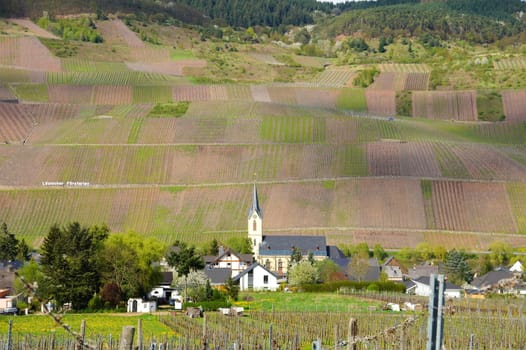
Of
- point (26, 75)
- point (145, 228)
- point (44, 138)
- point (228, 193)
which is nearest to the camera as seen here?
point (145, 228)

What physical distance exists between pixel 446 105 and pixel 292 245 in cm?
8469

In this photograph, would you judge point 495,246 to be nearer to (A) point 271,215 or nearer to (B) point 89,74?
(A) point 271,215

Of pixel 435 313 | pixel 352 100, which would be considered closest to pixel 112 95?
pixel 352 100

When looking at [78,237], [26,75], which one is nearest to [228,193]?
[78,237]

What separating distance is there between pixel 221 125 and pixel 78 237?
266ft

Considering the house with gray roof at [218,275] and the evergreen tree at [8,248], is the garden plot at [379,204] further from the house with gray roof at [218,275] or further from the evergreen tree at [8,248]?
the evergreen tree at [8,248]

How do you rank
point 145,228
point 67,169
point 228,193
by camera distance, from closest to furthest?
point 145,228 < point 228,193 < point 67,169

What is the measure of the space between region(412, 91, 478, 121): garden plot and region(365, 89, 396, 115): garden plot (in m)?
2.97

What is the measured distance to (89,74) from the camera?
199 metres

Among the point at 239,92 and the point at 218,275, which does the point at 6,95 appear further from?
the point at 218,275

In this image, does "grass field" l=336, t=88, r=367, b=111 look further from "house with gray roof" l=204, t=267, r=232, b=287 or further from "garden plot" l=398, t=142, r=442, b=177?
"house with gray roof" l=204, t=267, r=232, b=287

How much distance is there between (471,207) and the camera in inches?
4678

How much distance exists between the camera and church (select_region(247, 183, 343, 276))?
10131 cm

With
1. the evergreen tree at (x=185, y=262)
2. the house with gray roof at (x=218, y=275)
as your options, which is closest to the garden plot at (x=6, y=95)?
the house with gray roof at (x=218, y=275)
